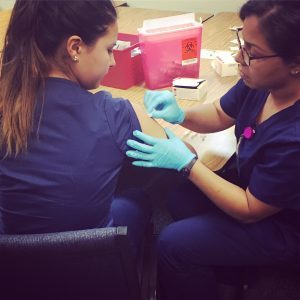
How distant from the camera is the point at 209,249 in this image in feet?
3.84

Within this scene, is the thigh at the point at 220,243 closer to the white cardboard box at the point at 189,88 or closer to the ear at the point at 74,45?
the white cardboard box at the point at 189,88

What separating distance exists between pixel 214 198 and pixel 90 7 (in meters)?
0.67

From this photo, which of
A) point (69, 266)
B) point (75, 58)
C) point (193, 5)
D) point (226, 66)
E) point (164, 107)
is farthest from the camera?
point (193, 5)

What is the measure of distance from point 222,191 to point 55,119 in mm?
564

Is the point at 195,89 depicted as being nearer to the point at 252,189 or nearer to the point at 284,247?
the point at 252,189

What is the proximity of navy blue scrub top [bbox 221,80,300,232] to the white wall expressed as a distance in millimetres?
2018

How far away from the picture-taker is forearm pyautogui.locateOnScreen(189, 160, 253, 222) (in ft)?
3.57

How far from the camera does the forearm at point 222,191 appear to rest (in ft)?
3.57

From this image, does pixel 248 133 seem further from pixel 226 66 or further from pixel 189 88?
pixel 226 66

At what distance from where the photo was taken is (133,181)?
6.07ft

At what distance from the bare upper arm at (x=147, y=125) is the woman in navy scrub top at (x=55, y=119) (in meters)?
0.13

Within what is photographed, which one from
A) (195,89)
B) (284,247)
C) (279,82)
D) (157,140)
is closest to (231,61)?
(195,89)

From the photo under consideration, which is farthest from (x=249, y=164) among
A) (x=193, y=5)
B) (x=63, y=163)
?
(x=193, y=5)

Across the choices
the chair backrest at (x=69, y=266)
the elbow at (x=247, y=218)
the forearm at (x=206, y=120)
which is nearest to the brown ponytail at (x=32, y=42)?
the chair backrest at (x=69, y=266)
